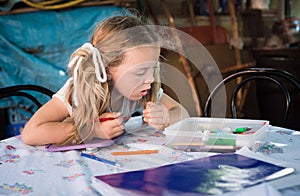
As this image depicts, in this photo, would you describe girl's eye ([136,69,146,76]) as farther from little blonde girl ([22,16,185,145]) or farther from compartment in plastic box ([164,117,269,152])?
compartment in plastic box ([164,117,269,152])

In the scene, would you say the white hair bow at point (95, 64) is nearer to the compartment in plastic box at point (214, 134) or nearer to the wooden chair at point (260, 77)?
the compartment in plastic box at point (214, 134)

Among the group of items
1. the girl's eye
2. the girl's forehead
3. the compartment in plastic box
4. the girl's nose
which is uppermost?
the girl's forehead

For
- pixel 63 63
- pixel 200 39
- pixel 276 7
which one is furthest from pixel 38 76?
pixel 276 7

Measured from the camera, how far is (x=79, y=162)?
1087mm

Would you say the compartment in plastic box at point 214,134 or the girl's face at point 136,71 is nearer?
the compartment in plastic box at point 214,134

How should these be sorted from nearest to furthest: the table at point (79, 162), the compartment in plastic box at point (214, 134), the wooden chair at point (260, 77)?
the table at point (79, 162) → the compartment in plastic box at point (214, 134) → the wooden chair at point (260, 77)

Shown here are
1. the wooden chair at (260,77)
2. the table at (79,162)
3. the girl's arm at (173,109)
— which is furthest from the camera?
the wooden chair at (260,77)

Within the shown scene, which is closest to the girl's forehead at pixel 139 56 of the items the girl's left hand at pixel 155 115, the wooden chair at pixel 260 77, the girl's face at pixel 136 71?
the girl's face at pixel 136 71

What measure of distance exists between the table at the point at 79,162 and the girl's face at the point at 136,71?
6.0 inches

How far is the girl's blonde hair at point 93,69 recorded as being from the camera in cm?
123

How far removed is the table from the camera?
2.91 ft

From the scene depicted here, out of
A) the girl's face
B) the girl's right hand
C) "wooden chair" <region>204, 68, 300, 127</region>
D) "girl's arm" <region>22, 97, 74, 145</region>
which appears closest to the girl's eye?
the girl's face

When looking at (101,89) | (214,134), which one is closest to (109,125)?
(101,89)

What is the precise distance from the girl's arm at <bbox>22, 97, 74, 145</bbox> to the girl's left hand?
208 millimetres
